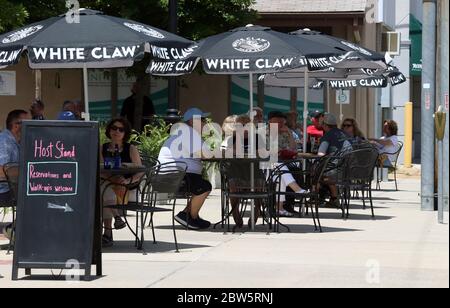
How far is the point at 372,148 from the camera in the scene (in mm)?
15594

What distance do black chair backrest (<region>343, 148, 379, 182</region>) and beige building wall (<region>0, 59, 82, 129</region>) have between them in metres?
13.3

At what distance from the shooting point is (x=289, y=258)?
10.6m

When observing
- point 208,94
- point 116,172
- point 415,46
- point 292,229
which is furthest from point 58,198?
point 415,46

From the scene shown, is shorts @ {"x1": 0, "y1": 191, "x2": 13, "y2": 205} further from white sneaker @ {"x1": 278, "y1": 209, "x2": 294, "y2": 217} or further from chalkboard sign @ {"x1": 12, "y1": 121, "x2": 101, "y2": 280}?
white sneaker @ {"x1": 278, "y1": 209, "x2": 294, "y2": 217}

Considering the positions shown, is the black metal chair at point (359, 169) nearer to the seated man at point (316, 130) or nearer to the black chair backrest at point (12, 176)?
the seated man at point (316, 130)

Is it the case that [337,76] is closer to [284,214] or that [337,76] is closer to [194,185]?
[284,214]

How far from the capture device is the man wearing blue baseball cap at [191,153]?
13.1m

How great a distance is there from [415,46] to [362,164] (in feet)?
65.2

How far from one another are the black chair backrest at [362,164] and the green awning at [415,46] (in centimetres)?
1910

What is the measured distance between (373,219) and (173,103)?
4590 mm

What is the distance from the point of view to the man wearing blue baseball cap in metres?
13.1
